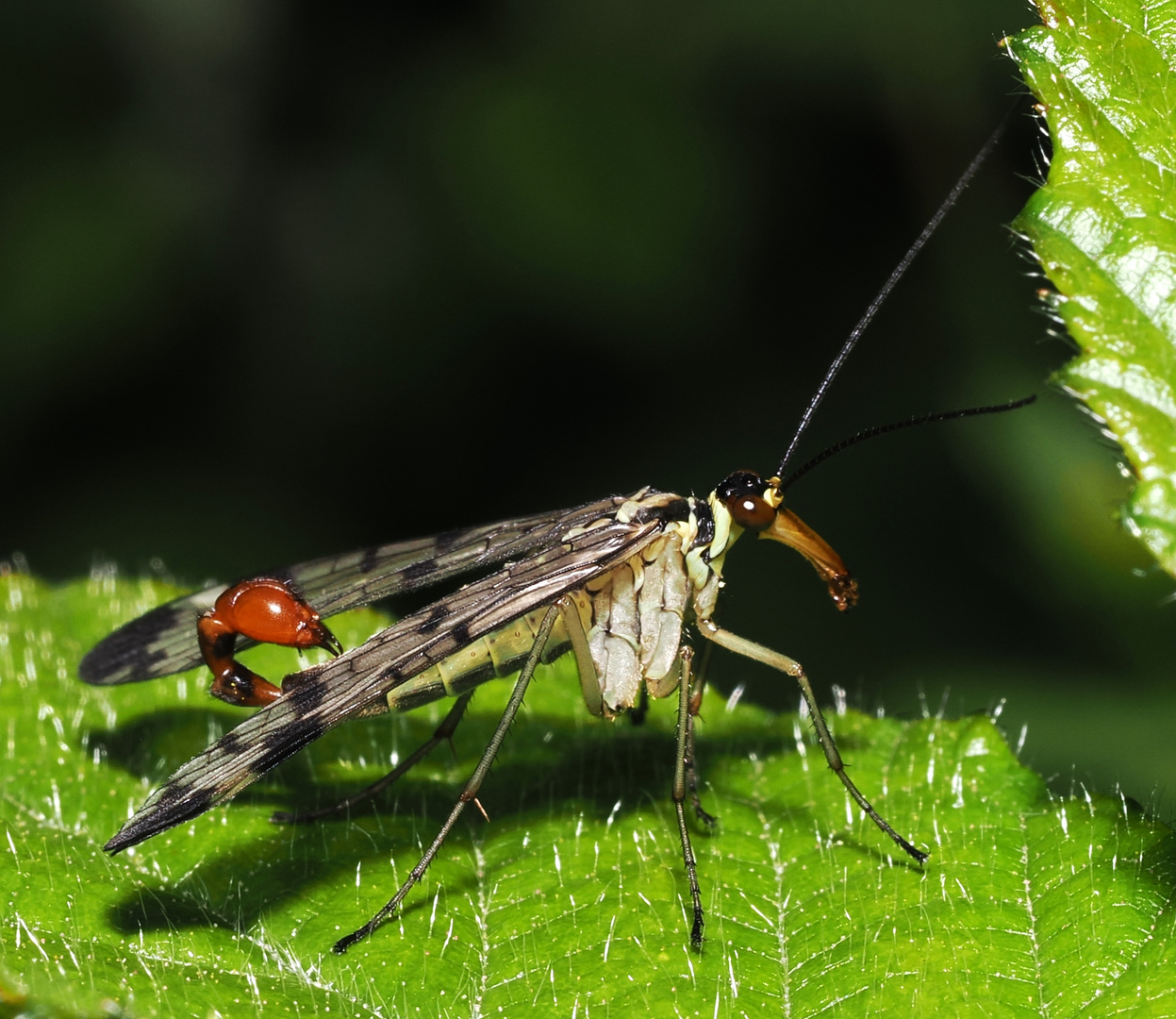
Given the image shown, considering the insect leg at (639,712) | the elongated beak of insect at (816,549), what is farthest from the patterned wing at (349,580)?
the insect leg at (639,712)

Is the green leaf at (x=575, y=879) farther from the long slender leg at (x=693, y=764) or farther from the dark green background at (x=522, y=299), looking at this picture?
the dark green background at (x=522, y=299)

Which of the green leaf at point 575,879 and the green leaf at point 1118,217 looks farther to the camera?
the green leaf at point 575,879

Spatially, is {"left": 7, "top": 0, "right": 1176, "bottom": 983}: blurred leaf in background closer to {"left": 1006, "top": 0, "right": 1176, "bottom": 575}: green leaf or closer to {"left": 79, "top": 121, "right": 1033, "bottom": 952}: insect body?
{"left": 79, "top": 121, "right": 1033, "bottom": 952}: insect body

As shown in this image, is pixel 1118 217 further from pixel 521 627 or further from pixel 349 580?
pixel 349 580

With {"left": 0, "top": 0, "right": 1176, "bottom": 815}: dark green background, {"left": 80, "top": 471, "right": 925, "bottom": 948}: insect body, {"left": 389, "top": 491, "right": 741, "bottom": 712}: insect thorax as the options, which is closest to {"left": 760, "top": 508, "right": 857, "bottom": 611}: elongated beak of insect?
{"left": 80, "top": 471, "right": 925, "bottom": 948}: insect body

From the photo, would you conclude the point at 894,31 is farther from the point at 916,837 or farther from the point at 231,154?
the point at 916,837

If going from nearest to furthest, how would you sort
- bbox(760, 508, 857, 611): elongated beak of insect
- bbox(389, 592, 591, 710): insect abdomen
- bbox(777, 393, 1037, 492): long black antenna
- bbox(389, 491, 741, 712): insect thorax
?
bbox(777, 393, 1037, 492): long black antenna
bbox(389, 592, 591, 710): insect abdomen
bbox(389, 491, 741, 712): insect thorax
bbox(760, 508, 857, 611): elongated beak of insect

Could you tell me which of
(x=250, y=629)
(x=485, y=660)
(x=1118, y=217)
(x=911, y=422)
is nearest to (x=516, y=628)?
(x=485, y=660)

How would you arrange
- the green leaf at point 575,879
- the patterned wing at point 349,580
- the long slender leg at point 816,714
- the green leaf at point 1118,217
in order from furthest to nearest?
1. the patterned wing at point 349,580
2. the long slender leg at point 816,714
3. the green leaf at point 575,879
4. the green leaf at point 1118,217
